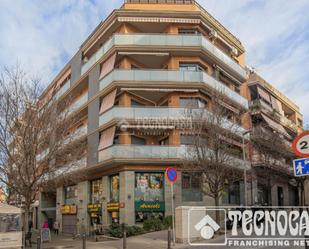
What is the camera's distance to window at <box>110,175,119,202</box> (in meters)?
29.1

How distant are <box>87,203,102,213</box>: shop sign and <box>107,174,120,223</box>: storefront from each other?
5.56 ft

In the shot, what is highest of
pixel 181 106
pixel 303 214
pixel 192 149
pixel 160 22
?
pixel 160 22

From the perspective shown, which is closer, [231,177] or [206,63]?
[231,177]

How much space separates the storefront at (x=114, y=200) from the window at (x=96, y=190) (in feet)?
6.55

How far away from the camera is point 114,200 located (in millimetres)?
29078

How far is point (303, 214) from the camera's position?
1580cm

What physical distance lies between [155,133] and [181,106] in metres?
2.91

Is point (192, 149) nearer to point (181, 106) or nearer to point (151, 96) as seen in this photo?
point (181, 106)

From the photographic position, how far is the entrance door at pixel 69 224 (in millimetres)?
35075

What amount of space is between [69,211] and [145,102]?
1355 cm

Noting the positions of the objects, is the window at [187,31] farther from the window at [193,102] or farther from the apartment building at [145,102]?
the window at [193,102]

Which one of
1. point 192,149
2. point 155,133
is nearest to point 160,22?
point 155,133

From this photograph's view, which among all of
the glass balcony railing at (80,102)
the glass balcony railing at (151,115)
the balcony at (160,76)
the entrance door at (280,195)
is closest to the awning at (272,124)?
the entrance door at (280,195)

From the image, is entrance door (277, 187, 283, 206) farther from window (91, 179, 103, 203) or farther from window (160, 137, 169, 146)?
window (91, 179, 103, 203)
